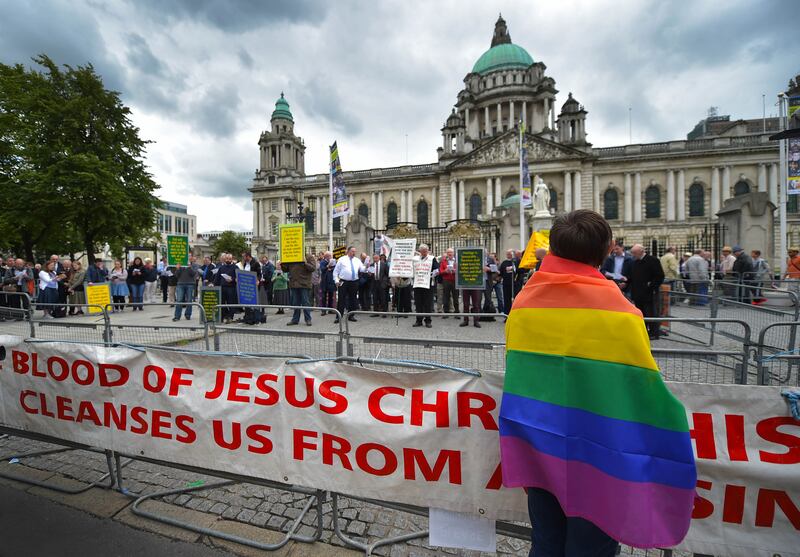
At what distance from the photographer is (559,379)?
1.55 meters

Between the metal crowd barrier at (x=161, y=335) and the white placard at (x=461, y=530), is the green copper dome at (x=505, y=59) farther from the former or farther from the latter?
the white placard at (x=461, y=530)

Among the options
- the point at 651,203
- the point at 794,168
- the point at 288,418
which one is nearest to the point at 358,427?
the point at 288,418

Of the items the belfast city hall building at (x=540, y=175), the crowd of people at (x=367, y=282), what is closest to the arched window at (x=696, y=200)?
the belfast city hall building at (x=540, y=175)

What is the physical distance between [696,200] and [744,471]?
59.3 metres

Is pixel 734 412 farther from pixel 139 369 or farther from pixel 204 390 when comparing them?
pixel 139 369

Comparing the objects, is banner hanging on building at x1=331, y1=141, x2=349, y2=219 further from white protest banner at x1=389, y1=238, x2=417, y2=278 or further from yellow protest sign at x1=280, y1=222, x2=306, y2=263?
white protest banner at x1=389, y1=238, x2=417, y2=278

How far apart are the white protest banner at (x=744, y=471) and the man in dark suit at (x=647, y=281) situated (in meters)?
6.58

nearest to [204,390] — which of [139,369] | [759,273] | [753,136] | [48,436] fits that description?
[139,369]

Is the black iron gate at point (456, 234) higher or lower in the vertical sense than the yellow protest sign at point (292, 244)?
higher

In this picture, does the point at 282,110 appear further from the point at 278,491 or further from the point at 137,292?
the point at 278,491

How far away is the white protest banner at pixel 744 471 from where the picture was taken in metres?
1.84

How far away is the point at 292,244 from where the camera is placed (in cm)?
1070

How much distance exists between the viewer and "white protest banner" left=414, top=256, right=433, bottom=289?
33.7 ft

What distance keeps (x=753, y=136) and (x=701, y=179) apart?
689 cm
